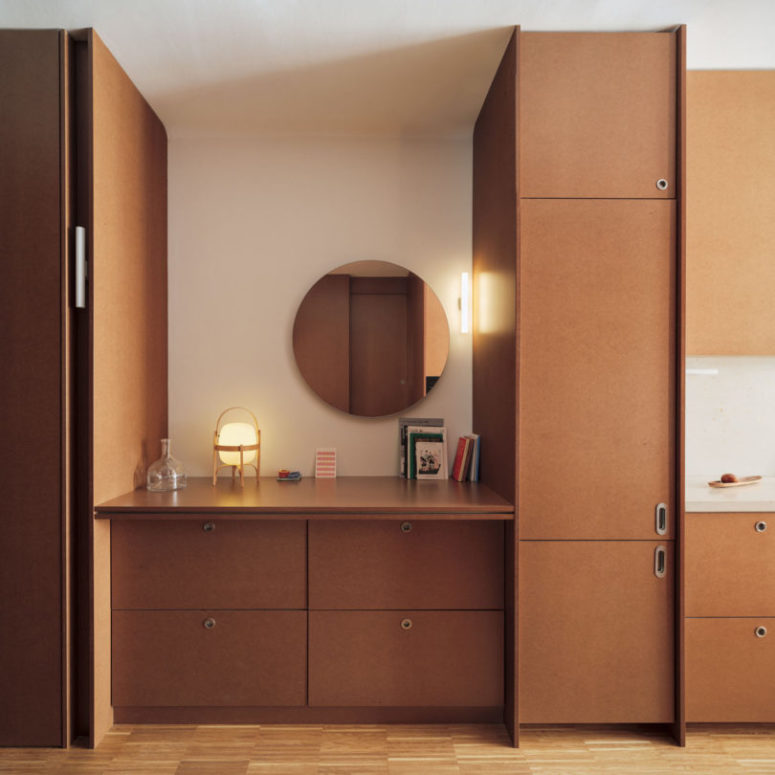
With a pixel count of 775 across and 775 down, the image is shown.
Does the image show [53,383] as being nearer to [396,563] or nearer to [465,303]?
[396,563]

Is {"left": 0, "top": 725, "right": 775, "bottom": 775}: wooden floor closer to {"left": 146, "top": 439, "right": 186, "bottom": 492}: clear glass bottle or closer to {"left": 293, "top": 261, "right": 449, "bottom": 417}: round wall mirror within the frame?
{"left": 146, "top": 439, "right": 186, "bottom": 492}: clear glass bottle

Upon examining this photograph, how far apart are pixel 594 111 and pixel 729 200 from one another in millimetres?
665

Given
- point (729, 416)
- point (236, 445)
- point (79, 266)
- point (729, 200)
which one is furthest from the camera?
point (729, 416)

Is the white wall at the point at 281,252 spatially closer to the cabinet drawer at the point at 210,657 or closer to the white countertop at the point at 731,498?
the cabinet drawer at the point at 210,657

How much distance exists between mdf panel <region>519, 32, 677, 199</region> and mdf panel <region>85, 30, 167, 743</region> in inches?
58.1

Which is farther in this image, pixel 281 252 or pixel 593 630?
pixel 281 252

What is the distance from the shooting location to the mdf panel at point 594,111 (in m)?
2.15

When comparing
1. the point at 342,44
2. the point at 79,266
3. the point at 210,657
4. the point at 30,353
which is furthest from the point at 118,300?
the point at 210,657

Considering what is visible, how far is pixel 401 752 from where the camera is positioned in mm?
2191

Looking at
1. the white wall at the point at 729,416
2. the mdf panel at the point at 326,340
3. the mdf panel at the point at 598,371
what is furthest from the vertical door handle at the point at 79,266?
the white wall at the point at 729,416

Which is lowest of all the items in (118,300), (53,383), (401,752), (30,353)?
(401,752)

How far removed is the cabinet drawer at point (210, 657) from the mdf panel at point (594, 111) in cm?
186

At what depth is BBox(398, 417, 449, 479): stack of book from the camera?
110 inches

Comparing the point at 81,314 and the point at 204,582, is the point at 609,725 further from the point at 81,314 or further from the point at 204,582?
the point at 81,314
